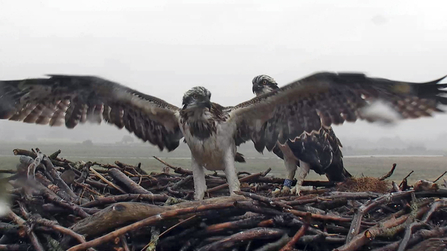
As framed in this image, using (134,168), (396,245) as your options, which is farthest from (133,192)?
(396,245)

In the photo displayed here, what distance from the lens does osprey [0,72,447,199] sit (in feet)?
12.8

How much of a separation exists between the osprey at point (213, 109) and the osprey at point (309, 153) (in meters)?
0.62

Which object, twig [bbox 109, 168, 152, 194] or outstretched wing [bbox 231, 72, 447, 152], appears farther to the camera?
twig [bbox 109, 168, 152, 194]

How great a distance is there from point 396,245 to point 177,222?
1572 millimetres

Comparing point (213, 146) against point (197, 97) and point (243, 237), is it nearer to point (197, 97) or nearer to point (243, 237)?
point (197, 97)

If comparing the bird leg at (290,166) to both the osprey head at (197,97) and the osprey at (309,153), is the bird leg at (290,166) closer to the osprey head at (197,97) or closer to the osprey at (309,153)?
the osprey at (309,153)

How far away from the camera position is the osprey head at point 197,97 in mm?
4148

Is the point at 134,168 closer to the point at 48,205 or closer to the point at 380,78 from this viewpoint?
the point at 48,205

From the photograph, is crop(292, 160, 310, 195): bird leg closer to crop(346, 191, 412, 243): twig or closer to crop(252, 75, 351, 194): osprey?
crop(252, 75, 351, 194): osprey

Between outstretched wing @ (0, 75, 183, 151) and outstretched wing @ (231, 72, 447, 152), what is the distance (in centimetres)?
91

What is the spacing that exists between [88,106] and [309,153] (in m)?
2.65

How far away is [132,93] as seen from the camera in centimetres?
467

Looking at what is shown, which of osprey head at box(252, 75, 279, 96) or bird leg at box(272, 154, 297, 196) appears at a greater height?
osprey head at box(252, 75, 279, 96)

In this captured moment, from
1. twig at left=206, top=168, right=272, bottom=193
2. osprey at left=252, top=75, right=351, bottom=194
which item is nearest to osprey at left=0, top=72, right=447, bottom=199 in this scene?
twig at left=206, top=168, right=272, bottom=193
